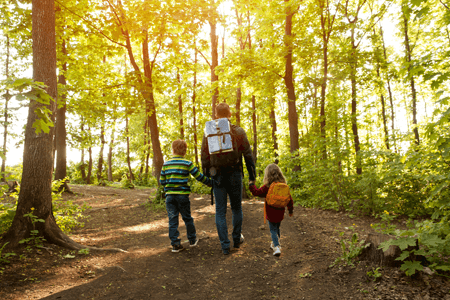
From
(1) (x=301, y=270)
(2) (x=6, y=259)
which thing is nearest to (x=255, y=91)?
(1) (x=301, y=270)

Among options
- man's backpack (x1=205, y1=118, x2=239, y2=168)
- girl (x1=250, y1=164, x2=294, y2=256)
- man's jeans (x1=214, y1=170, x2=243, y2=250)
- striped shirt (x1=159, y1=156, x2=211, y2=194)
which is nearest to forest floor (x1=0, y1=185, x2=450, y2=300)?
girl (x1=250, y1=164, x2=294, y2=256)

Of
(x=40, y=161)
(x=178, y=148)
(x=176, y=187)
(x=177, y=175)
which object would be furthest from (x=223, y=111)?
(x=40, y=161)

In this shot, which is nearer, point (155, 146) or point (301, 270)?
point (301, 270)

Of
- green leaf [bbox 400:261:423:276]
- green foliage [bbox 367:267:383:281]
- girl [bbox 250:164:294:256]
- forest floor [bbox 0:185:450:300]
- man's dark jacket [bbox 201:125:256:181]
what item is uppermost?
man's dark jacket [bbox 201:125:256:181]

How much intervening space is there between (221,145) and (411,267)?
9.25ft

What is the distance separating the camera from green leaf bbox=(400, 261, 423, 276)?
2.67 metres

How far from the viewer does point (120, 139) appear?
1018 inches

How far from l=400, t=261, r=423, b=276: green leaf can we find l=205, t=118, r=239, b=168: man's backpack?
2.54 m

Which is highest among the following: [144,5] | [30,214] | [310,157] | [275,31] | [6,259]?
[275,31]

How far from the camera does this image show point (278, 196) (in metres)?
4.38

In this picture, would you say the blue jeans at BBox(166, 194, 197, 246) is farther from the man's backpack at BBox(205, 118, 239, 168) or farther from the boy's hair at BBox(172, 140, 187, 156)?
the man's backpack at BBox(205, 118, 239, 168)

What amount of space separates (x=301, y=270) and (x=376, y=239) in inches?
43.2

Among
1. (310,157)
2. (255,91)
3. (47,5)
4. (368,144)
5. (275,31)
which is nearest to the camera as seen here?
(47,5)

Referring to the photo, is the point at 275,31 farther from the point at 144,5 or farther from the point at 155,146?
the point at 155,146
